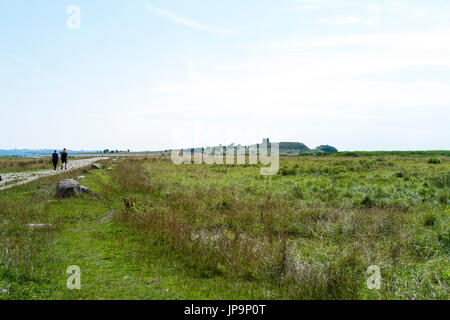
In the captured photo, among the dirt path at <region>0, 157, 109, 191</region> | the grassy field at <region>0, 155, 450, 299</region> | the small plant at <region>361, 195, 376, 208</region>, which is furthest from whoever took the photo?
the dirt path at <region>0, 157, 109, 191</region>

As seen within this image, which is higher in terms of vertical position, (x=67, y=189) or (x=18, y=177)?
(x=67, y=189)

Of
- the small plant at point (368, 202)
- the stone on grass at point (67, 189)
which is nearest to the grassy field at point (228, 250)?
the small plant at point (368, 202)

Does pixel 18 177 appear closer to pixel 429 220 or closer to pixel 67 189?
pixel 67 189

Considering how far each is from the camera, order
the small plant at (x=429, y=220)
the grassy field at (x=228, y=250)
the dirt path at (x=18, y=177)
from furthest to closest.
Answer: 1. the dirt path at (x=18, y=177)
2. the small plant at (x=429, y=220)
3. the grassy field at (x=228, y=250)

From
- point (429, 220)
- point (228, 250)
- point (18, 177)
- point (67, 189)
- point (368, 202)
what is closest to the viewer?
point (228, 250)

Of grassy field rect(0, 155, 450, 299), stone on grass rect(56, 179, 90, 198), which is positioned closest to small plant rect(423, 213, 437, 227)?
grassy field rect(0, 155, 450, 299)

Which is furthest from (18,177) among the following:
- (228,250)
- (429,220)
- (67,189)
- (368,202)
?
(429,220)

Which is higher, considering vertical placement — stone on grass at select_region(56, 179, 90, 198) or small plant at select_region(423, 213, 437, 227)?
stone on grass at select_region(56, 179, 90, 198)

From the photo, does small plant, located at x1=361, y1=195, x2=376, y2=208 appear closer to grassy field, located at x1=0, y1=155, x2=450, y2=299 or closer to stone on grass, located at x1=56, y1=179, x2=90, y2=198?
grassy field, located at x1=0, y1=155, x2=450, y2=299

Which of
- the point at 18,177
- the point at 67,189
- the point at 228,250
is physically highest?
the point at 67,189

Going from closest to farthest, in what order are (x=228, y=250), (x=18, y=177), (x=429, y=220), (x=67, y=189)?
(x=228, y=250)
(x=429, y=220)
(x=67, y=189)
(x=18, y=177)

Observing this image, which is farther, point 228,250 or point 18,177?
point 18,177

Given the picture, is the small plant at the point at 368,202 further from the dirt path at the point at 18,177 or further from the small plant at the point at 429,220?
the dirt path at the point at 18,177

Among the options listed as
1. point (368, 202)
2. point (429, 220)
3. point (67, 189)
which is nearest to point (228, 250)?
point (429, 220)
